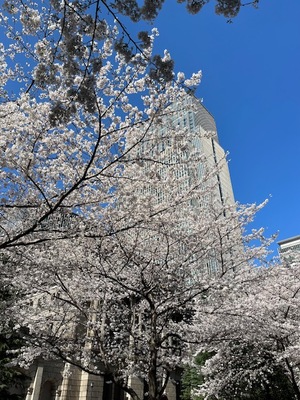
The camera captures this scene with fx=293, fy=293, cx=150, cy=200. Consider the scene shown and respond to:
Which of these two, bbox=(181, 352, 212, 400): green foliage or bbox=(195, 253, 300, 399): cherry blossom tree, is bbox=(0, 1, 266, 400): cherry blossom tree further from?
bbox=(181, 352, 212, 400): green foliage

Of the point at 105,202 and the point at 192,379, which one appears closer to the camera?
the point at 105,202

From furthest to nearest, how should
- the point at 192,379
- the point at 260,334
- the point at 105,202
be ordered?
1. the point at 192,379
2. the point at 260,334
3. the point at 105,202

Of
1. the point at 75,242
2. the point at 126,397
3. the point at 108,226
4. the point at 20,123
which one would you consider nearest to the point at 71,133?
the point at 20,123

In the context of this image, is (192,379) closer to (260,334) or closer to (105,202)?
(260,334)

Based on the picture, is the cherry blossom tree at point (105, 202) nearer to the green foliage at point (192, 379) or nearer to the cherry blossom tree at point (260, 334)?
the cherry blossom tree at point (260, 334)

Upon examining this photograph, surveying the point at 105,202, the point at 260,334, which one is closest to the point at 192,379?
the point at 260,334

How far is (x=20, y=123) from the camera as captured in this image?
5703mm

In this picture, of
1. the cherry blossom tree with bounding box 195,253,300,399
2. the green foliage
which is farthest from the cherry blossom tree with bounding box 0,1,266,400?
the green foliage

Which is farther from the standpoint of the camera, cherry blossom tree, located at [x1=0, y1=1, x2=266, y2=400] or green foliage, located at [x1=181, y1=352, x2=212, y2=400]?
green foliage, located at [x1=181, y1=352, x2=212, y2=400]

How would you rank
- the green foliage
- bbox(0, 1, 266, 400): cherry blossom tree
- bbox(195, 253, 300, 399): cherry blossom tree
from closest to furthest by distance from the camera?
bbox(0, 1, 266, 400): cherry blossom tree → bbox(195, 253, 300, 399): cherry blossom tree → the green foliage

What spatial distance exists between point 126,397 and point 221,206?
21.3m

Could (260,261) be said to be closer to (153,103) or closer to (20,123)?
(153,103)

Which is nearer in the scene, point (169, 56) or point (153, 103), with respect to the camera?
point (169, 56)

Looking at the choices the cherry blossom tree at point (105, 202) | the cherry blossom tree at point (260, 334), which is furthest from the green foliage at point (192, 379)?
the cherry blossom tree at point (105, 202)
